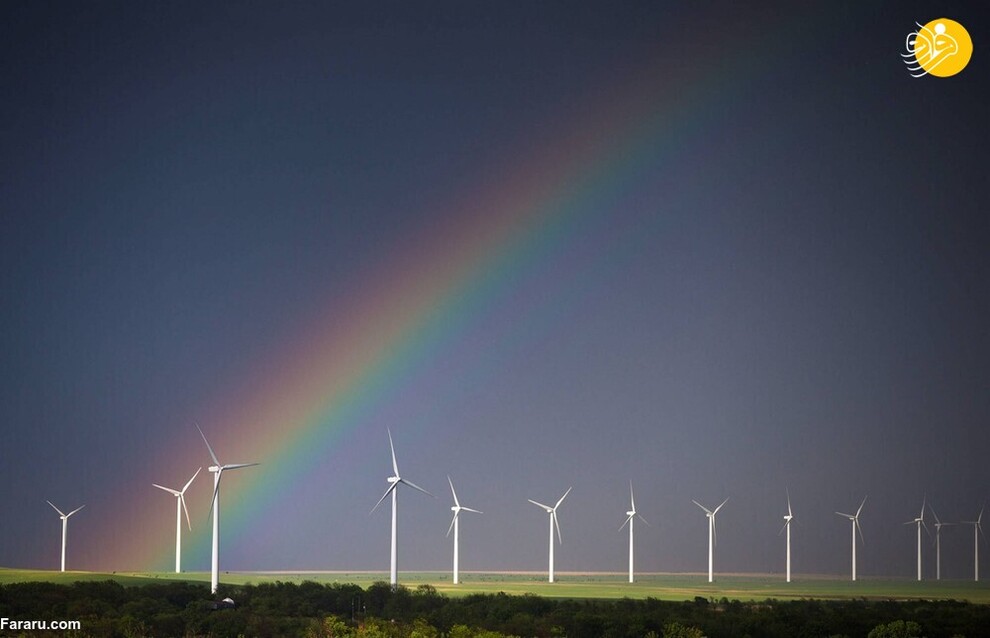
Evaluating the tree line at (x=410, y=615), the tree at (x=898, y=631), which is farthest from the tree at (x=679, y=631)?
the tree at (x=898, y=631)

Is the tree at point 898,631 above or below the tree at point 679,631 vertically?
below

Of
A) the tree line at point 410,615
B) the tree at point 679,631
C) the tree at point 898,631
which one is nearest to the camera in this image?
the tree line at point 410,615

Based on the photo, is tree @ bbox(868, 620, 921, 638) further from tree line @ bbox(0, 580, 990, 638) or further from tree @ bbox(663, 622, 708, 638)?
tree @ bbox(663, 622, 708, 638)

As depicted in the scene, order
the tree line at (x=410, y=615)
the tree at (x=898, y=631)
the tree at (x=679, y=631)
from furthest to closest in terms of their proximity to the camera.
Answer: the tree at (x=898, y=631), the tree at (x=679, y=631), the tree line at (x=410, y=615)

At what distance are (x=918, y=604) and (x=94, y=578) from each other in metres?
90.6

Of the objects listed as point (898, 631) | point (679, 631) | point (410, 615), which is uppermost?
point (679, 631)

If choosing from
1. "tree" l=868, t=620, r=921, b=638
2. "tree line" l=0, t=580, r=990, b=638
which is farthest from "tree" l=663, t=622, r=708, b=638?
"tree" l=868, t=620, r=921, b=638

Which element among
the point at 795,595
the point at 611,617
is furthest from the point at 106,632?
the point at 795,595

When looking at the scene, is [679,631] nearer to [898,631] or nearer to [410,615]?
[898,631]

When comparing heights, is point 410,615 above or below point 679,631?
below

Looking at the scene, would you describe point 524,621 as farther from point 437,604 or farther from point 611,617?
point 437,604

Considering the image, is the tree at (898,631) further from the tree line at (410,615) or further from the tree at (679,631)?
the tree at (679,631)

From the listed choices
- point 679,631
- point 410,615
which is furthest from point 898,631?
point 410,615

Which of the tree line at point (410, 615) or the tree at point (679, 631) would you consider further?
the tree at point (679, 631)
